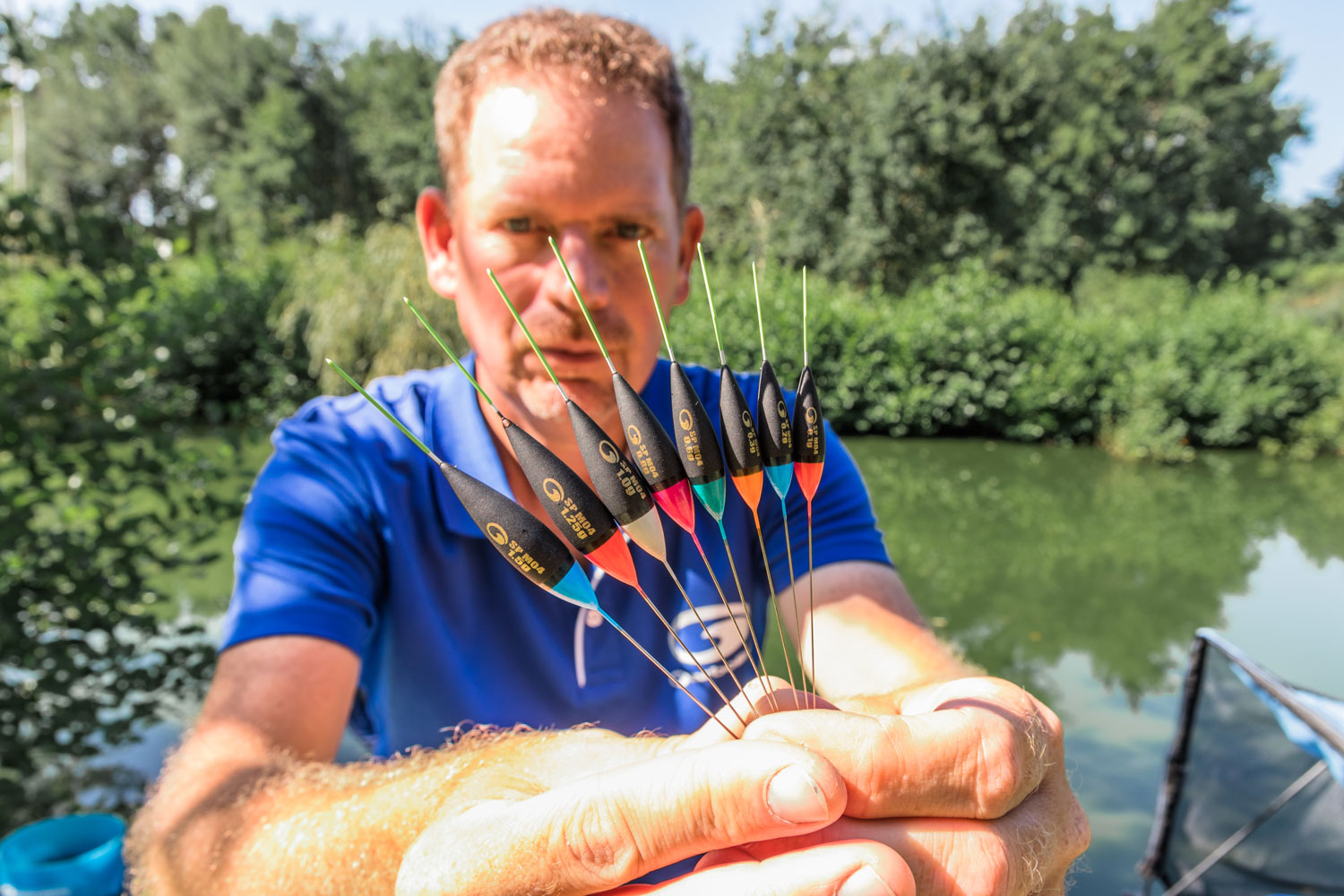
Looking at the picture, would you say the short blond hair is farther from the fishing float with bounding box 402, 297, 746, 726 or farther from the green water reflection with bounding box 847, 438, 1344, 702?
the green water reflection with bounding box 847, 438, 1344, 702

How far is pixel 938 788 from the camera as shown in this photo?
770 millimetres

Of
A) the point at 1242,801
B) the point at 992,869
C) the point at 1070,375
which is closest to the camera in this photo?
the point at 992,869

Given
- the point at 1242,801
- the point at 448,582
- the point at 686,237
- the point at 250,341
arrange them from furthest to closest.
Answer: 1. the point at 250,341
2. the point at 1242,801
3. the point at 686,237
4. the point at 448,582

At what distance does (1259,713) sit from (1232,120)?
A: 117 feet

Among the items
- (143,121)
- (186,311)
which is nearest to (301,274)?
(186,311)

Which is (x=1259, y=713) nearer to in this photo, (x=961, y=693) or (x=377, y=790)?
(x=961, y=693)

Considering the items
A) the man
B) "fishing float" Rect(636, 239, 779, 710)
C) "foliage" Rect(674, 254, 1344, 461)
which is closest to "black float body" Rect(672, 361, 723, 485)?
"fishing float" Rect(636, 239, 779, 710)

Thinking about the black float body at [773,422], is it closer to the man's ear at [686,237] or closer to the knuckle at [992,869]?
the knuckle at [992,869]

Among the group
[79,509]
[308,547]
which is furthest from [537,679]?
[79,509]

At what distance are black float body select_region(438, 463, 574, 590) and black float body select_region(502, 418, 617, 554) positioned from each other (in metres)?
0.02

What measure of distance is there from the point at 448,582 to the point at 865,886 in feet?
3.25

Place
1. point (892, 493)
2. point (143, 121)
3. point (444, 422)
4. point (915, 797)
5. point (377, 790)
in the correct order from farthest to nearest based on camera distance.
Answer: point (143, 121), point (892, 493), point (444, 422), point (377, 790), point (915, 797)

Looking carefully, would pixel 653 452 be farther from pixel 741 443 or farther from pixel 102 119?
pixel 102 119

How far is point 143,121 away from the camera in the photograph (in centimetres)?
4141
